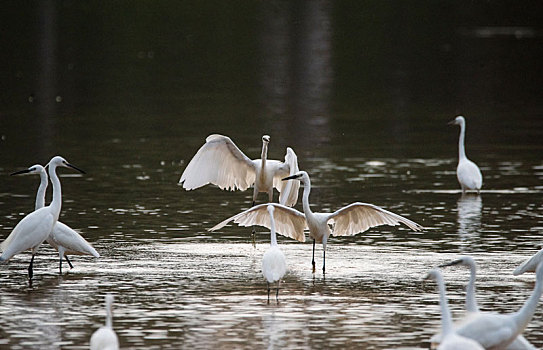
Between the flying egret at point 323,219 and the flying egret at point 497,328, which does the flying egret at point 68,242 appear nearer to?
the flying egret at point 323,219

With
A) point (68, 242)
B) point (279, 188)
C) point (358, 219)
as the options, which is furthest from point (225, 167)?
point (68, 242)

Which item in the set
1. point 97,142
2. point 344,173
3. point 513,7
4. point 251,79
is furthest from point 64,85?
point 513,7

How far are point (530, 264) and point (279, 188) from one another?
555 centimetres

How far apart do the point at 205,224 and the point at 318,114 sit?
15.1 meters

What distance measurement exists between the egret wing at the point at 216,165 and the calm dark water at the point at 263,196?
59cm

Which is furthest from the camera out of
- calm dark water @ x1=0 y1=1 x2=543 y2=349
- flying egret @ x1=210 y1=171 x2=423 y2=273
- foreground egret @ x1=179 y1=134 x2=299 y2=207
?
foreground egret @ x1=179 y1=134 x2=299 y2=207

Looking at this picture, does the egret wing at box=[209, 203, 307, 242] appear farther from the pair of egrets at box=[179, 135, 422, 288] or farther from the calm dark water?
the calm dark water

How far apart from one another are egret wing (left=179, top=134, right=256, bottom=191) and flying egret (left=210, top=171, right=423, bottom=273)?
247 cm

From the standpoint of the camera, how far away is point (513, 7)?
87.7m

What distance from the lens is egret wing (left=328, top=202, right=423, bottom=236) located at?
1407 centimetres

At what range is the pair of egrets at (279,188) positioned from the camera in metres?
14.1

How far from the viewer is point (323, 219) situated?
1404 centimetres

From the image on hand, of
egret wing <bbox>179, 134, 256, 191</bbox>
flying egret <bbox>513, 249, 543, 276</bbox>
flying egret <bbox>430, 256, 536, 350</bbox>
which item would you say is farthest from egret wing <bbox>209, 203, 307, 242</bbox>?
flying egret <bbox>430, 256, 536, 350</bbox>

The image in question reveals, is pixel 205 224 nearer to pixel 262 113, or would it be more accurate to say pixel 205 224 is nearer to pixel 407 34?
pixel 262 113
